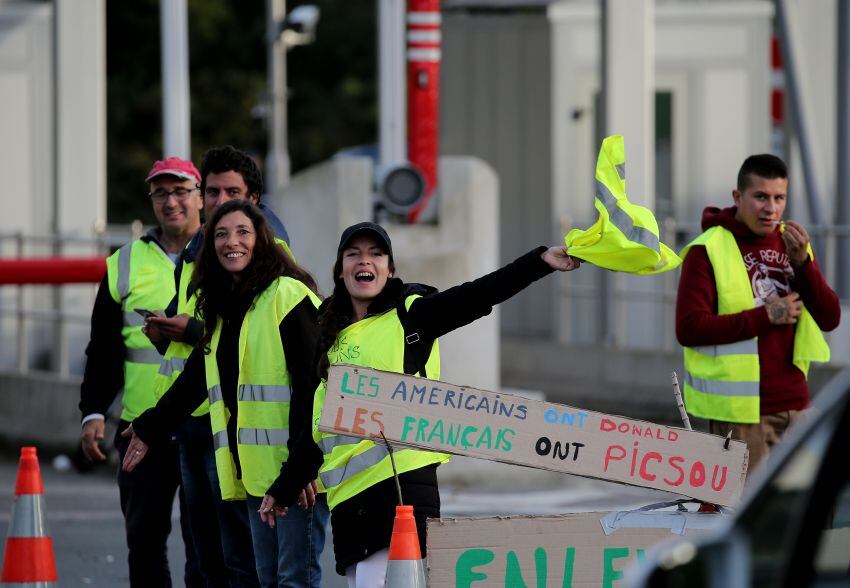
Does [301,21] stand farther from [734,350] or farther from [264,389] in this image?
[264,389]

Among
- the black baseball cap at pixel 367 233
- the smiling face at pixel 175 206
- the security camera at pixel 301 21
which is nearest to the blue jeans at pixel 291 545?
the black baseball cap at pixel 367 233

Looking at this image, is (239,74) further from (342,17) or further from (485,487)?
(485,487)

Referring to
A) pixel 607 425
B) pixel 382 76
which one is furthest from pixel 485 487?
pixel 607 425

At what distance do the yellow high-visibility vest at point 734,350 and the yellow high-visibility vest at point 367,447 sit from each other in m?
1.81

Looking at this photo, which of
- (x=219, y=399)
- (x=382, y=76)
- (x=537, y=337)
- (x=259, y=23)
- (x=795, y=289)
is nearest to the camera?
(x=219, y=399)

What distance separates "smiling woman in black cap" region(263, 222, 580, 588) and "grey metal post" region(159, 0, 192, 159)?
989 cm

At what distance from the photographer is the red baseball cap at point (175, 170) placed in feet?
24.8

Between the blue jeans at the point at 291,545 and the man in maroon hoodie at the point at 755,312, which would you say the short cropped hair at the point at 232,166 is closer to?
the blue jeans at the point at 291,545

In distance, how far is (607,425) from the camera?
215 inches

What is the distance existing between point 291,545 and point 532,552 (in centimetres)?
105

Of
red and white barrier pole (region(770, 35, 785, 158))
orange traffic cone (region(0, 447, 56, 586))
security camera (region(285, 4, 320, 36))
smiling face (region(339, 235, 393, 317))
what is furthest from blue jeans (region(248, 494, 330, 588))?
security camera (region(285, 4, 320, 36))

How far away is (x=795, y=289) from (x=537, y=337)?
1106 cm

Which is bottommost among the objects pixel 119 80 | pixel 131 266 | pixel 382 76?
pixel 131 266

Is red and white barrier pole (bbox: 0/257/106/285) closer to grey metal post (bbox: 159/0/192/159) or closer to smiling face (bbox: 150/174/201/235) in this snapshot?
grey metal post (bbox: 159/0/192/159)
